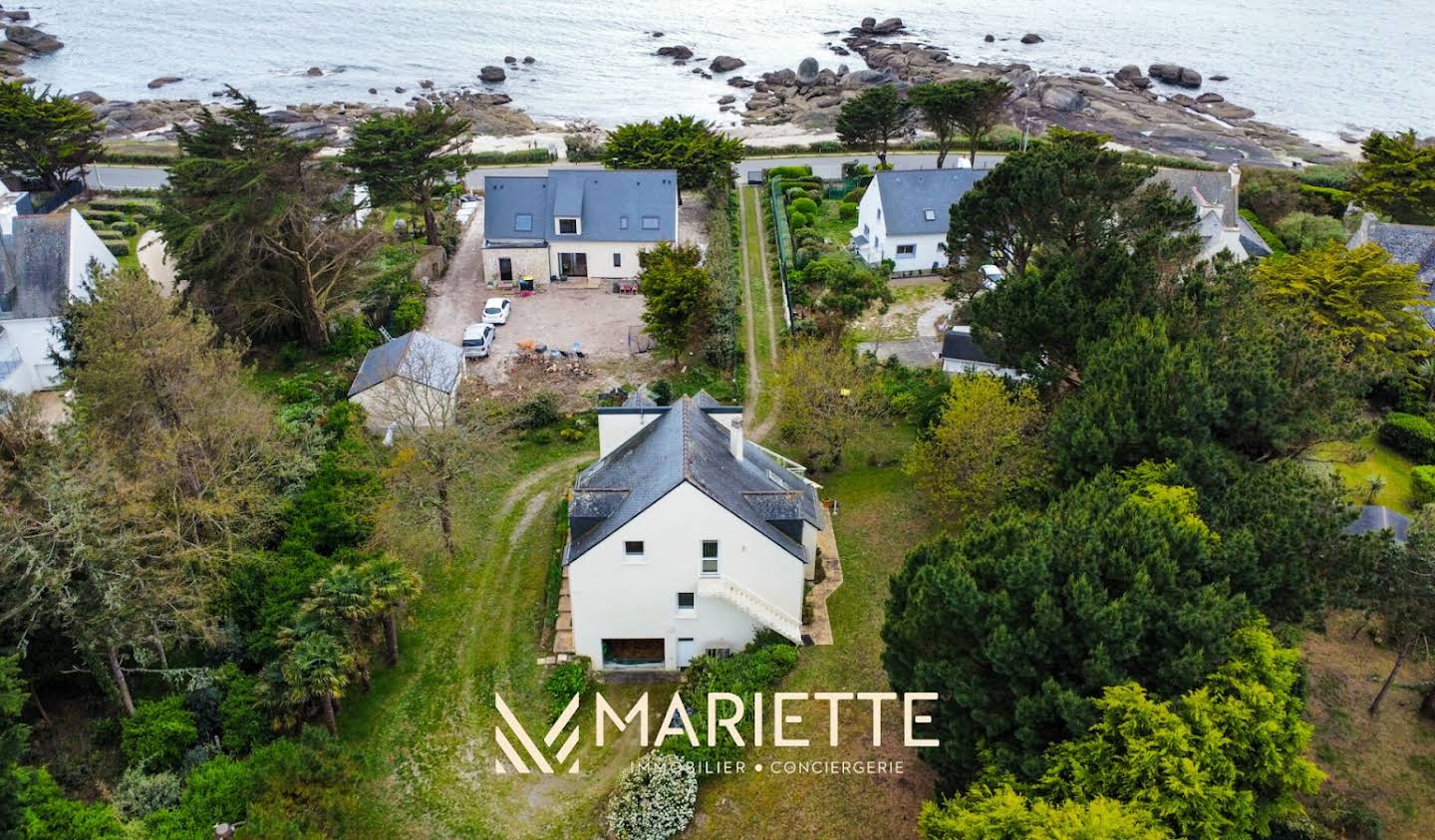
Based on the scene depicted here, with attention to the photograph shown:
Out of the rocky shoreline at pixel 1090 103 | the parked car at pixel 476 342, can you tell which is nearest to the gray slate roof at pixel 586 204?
the parked car at pixel 476 342

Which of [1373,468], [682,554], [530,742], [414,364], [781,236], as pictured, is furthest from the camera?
[781,236]

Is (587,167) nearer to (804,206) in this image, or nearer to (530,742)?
(804,206)

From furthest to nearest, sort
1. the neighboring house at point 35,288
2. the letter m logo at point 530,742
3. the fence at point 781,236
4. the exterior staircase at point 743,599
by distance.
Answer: the fence at point 781,236 → the neighboring house at point 35,288 → the exterior staircase at point 743,599 → the letter m logo at point 530,742

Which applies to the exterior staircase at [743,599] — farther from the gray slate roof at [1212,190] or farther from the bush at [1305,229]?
the bush at [1305,229]

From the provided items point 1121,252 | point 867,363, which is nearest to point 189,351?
point 867,363

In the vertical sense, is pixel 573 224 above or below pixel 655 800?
above

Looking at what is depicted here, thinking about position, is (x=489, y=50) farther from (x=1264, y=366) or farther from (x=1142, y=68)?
(x=1264, y=366)

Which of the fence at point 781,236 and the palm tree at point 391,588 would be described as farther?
the fence at point 781,236

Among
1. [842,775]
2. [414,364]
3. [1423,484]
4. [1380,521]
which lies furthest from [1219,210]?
[842,775]
